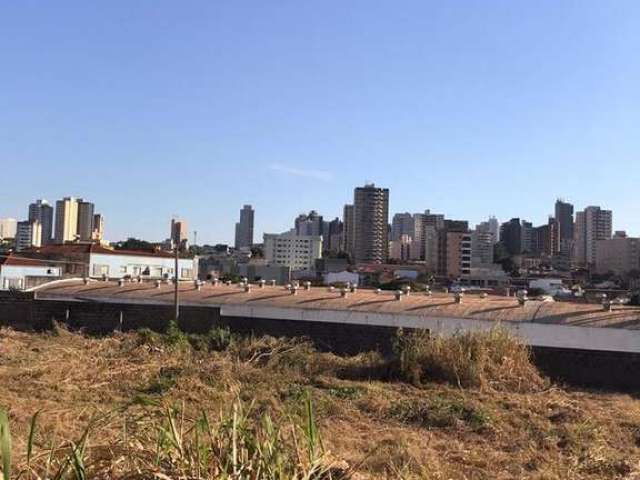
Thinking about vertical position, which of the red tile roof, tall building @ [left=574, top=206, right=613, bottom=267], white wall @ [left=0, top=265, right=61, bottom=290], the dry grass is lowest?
the dry grass

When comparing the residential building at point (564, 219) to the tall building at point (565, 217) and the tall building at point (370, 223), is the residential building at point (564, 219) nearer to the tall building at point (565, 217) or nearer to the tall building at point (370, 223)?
the tall building at point (565, 217)

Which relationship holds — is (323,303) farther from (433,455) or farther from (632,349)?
(433,455)

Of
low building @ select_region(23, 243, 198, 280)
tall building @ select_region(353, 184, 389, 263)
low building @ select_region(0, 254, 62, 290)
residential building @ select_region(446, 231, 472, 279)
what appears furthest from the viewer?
tall building @ select_region(353, 184, 389, 263)

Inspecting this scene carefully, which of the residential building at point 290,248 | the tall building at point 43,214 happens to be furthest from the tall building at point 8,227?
the residential building at point 290,248

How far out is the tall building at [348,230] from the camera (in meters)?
119

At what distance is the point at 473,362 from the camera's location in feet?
37.8

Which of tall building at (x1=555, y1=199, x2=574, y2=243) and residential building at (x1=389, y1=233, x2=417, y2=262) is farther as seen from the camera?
tall building at (x1=555, y1=199, x2=574, y2=243)

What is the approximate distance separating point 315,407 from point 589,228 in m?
125

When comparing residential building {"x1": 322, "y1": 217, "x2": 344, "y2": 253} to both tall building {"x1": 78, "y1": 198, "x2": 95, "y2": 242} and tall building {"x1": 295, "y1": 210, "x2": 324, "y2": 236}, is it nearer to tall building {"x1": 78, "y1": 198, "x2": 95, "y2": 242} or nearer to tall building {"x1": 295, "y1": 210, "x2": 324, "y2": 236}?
tall building {"x1": 295, "y1": 210, "x2": 324, "y2": 236}

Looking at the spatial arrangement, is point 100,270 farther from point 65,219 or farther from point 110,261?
point 65,219

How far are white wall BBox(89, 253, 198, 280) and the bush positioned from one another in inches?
1469

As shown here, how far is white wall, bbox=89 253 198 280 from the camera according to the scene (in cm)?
4947

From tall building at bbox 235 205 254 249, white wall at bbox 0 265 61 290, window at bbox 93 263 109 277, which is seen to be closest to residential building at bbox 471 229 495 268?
tall building at bbox 235 205 254 249

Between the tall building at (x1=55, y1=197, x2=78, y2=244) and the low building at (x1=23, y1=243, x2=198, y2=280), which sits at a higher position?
the tall building at (x1=55, y1=197, x2=78, y2=244)
